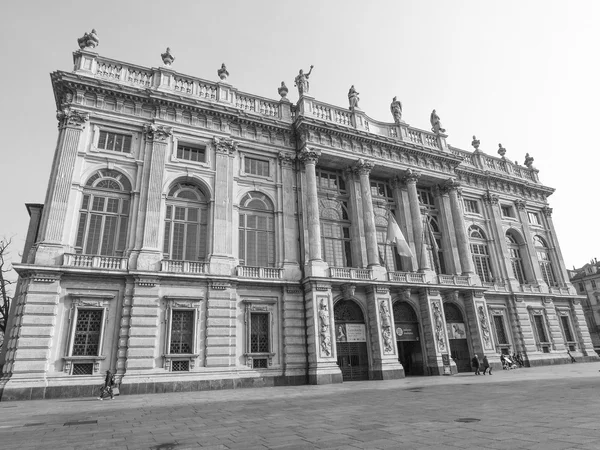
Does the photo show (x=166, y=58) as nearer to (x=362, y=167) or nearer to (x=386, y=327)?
(x=362, y=167)

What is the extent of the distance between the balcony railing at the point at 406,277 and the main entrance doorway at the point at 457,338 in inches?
168

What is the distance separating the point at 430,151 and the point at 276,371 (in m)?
22.7

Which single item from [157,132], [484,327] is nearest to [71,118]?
[157,132]

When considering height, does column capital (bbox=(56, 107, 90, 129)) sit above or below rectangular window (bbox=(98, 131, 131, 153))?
above

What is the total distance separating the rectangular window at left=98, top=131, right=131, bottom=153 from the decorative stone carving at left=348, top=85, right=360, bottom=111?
17971 millimetres

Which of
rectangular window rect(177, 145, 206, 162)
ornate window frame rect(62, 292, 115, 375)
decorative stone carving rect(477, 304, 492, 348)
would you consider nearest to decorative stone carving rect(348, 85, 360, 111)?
rectangular window rect(177, 145, 206, 162)

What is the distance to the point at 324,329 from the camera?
24.0 metres

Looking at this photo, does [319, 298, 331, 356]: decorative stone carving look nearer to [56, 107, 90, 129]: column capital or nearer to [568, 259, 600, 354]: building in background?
[56, 107, 90, 129]: column capital

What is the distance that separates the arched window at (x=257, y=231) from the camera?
26.0m

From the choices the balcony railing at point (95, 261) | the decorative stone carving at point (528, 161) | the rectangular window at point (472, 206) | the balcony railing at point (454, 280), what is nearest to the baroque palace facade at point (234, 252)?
the balcony railing at point (95, 261)

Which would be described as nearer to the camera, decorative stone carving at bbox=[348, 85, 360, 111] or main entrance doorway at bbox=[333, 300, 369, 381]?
main entrance doorway at bbox=[333, 300, 369, 381]

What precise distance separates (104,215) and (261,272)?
10167 millimetres

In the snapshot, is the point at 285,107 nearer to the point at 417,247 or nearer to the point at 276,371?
the point at 417,247

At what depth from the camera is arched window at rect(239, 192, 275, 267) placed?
26.0m
